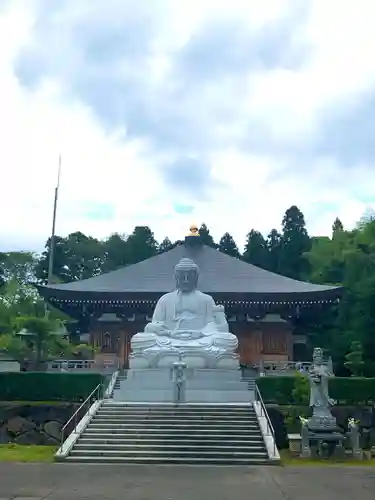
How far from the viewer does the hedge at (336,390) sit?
21.9m

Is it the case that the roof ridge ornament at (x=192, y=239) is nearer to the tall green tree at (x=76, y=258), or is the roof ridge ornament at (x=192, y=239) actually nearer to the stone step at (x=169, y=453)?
the stone step at (x=169, y=453)

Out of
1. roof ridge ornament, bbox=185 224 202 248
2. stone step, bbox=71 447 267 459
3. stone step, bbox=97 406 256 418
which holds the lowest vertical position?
stone step, bbox=71 447 267 459

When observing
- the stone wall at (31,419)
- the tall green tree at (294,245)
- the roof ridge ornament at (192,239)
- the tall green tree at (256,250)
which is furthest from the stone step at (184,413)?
the tall green tree at (256,250)

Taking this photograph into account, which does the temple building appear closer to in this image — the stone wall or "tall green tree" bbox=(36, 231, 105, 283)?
the stone wall

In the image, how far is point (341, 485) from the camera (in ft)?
35.4

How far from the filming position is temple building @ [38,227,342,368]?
28750 millimetres

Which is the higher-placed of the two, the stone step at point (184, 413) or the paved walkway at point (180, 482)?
the stone step at point (184, 413)

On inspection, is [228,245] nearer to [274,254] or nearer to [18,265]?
[274,254]

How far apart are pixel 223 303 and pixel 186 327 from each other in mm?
5961

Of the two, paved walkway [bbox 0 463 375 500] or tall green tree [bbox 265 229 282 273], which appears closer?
paved walkway [bbox 0 463 375 500]

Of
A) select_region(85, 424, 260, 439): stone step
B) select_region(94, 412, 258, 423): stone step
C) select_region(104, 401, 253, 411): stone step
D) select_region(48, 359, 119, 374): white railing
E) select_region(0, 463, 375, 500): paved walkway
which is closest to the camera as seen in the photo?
select_region(0, 463, 375, 500): paved walkway

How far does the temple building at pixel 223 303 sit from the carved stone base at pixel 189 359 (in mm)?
7042

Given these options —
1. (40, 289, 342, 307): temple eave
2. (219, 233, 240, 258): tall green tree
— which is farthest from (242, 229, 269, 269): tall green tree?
(40, 289, 342, 307): temple eave

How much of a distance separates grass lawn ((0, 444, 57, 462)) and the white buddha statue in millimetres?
5761
